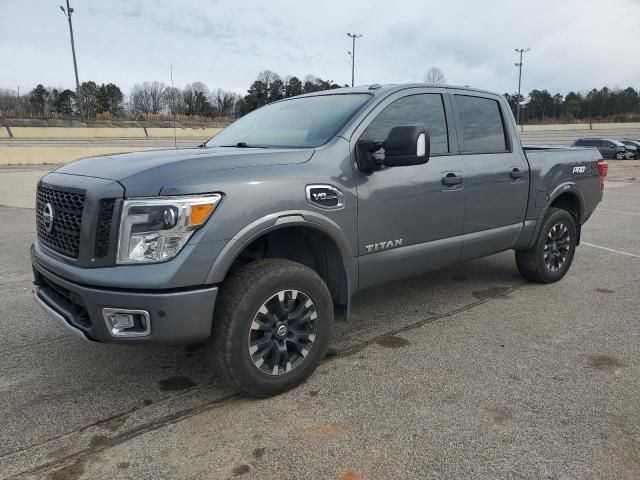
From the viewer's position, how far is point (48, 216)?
3170 millimetres

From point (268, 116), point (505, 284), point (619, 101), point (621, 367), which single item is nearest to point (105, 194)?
point (268, 116)

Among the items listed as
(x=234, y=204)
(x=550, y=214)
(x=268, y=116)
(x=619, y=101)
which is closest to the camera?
(x=234, y=204)

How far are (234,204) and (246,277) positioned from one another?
1.37 feet

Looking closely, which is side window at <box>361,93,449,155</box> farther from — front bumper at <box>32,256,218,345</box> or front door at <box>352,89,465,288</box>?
front bumper at <box>32,256,218,345</box>

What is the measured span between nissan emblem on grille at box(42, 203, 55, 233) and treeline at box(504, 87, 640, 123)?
81418 mm

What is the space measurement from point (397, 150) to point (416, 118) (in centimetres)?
84

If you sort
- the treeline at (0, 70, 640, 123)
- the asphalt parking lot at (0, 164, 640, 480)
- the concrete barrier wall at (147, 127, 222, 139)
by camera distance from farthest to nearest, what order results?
1. the treeline at (0, 70, 640, 123)
2. the concrete barrier wall at (147, 127, 222, 139)
3. the asphalt parking lot at (0, 164, 640, 480)

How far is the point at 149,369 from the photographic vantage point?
3.53 m

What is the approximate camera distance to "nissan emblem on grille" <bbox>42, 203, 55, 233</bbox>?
10.2 ft

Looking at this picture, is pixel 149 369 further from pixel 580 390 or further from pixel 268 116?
pixel 580 390

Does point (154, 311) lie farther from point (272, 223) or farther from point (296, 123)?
point (296, 123)

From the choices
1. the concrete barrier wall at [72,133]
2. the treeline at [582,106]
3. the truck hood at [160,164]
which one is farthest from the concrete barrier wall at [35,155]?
the treeline at [582,106]

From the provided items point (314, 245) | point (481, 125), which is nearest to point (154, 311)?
point (314, 245)

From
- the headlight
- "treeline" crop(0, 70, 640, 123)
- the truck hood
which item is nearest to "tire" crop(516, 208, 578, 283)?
the truck hood
